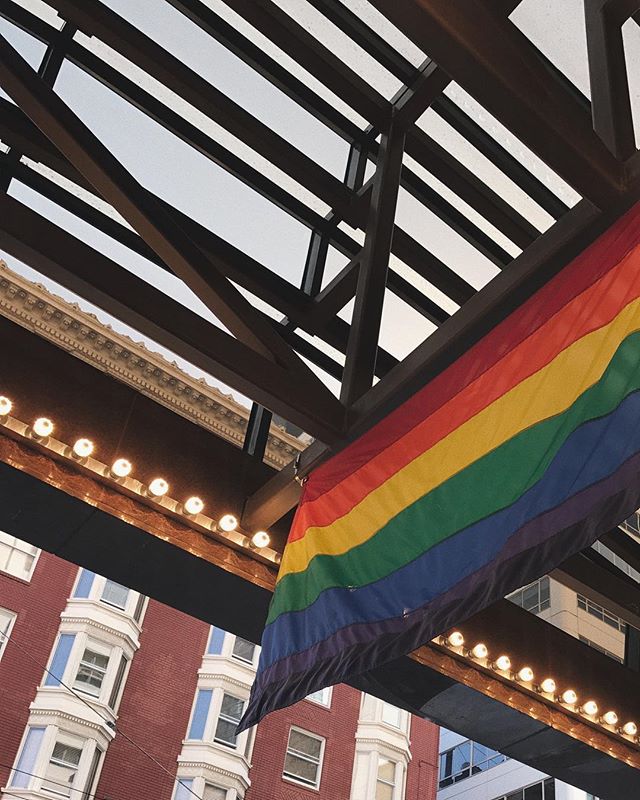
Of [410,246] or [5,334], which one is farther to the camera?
[410,246]

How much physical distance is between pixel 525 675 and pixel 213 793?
19866mm

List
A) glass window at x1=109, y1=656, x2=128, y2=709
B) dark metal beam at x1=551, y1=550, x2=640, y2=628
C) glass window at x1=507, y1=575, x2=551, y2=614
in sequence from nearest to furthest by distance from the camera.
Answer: dark metal beam at x1=551, y1=550, x2=640, y2=628, glass window at x1=507, y1=575, x2=551, y2=614, glass window at x1=109, y1=656, x2=128, y2=709

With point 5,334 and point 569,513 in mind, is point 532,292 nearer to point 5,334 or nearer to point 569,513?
point 569,513

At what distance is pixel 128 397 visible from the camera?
538cm

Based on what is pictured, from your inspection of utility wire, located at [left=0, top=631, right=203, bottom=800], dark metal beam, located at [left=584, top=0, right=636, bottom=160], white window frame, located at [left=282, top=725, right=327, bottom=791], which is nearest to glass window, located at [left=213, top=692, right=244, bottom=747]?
utility wire, located at [left=0, top=631, right=203, bottom=800]

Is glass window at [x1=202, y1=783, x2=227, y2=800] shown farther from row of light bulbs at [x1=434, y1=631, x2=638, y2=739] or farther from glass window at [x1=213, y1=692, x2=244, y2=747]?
row of light bulbs at [x1=434, y1=631, x2=638, y2=739]

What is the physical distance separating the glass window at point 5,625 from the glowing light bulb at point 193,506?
1961 centimetres

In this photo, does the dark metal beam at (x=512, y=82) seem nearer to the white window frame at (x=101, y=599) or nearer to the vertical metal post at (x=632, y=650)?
the vertical metal post at (x=632, y=650)

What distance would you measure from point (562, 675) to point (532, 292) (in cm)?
344

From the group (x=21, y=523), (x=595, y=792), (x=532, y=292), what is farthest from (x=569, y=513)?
(x=595, y=792)

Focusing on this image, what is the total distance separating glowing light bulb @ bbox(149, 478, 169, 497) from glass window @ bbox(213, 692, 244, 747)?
70.6 ft

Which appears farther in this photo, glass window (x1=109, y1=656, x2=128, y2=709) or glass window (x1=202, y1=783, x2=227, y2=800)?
glass window (x1=202, y1=783, x2=227, y2=800)

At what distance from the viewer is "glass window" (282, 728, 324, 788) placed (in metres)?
26.2

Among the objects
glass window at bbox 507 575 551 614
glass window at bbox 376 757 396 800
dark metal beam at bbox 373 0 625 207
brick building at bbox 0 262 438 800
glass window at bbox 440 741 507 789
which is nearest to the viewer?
dark metal beam at bbox 373 0 625 207
